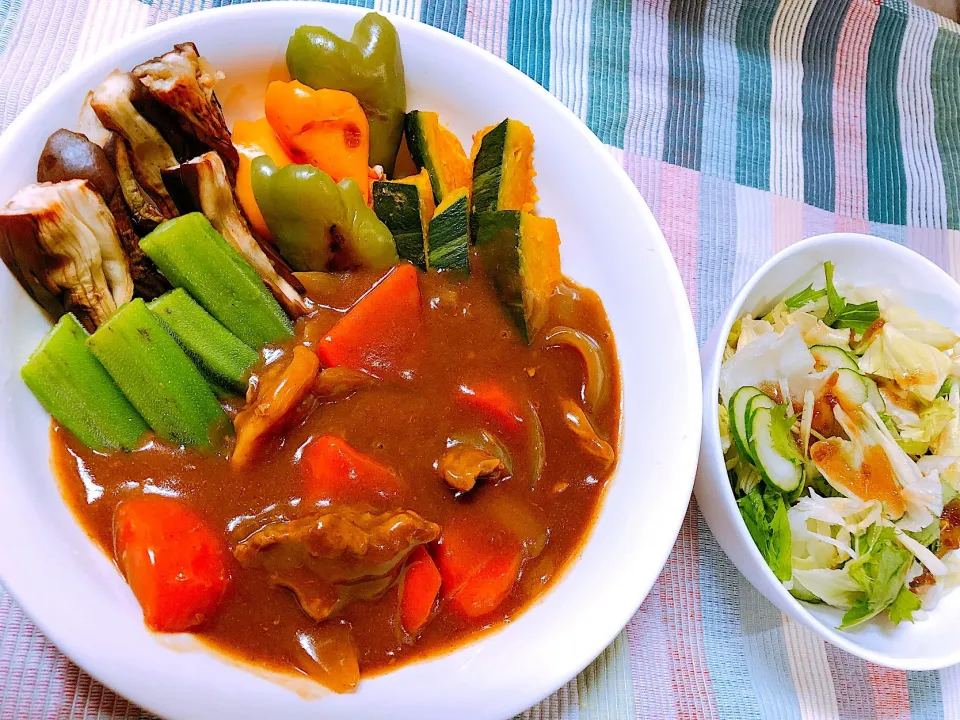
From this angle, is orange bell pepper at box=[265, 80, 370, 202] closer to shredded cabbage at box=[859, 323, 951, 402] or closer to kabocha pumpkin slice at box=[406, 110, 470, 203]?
kabocha pumpkin slice at box=[406, 110, 470, 203]

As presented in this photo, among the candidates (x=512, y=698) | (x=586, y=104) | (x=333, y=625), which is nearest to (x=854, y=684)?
(x=512, y=698)

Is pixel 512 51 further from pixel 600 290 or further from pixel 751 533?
pixel 751 533

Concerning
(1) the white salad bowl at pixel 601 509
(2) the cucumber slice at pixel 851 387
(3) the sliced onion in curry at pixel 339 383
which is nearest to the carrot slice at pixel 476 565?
(1) the white salad bowl at pixel 601 509

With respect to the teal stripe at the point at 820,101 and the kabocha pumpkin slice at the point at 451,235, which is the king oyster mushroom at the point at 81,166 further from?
the teal stripe at the point at 820,101

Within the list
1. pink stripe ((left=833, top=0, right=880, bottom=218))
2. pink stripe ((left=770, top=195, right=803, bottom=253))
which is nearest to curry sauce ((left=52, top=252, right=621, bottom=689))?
pink stripe ((left=770, top=195, right=803, bottom=253))

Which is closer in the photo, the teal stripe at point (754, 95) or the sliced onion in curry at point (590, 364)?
the sliced onion in curry at point (590, 364)

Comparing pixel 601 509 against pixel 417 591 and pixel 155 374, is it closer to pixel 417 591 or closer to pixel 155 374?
pixel 417 591
